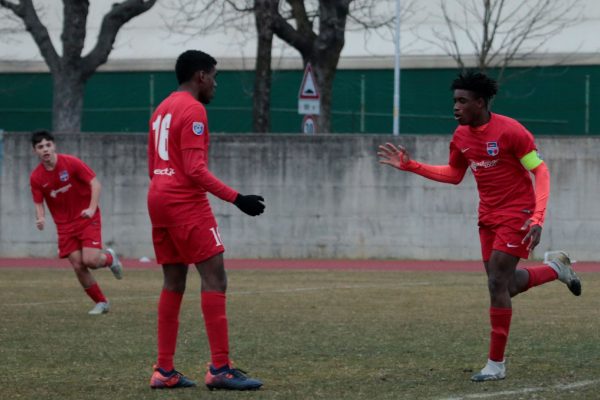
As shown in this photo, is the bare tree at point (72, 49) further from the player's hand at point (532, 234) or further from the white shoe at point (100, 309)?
the player's hand at point (532, 234)

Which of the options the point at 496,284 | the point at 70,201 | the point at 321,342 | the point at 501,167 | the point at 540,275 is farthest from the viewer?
the point at 70,201

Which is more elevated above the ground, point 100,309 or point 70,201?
point 70,201

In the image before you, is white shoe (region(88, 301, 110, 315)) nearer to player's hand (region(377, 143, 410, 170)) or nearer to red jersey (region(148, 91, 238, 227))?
player's hand (region(377, 143, 410, 170))

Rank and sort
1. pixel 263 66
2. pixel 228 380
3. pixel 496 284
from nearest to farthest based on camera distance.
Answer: pixel 228 380 < pixel 496 284 < pixel 263 66

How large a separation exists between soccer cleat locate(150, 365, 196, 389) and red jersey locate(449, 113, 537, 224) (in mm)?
2283

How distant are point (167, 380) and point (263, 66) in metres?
20.3

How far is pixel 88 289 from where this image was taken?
13898mm

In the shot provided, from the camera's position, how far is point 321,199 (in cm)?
2420

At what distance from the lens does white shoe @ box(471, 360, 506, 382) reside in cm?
837

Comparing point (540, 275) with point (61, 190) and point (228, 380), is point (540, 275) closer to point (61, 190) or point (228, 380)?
point (228, 380)

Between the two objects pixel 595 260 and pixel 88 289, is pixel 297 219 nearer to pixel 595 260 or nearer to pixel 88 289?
pixel 595 260

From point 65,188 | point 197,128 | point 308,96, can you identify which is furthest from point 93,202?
point 308,96

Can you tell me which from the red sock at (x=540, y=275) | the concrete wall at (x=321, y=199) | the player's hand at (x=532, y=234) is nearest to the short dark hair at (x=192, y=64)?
the player's hand at (x=532, y=234)

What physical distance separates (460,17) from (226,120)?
633 cm
